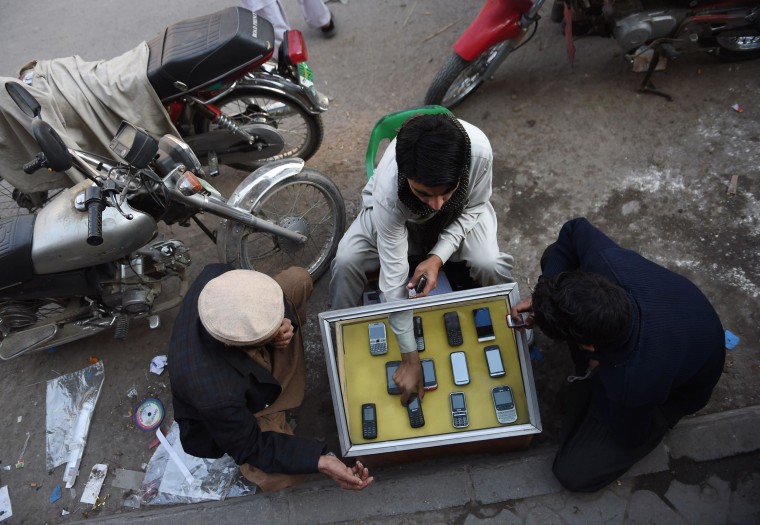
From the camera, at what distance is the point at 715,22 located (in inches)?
116

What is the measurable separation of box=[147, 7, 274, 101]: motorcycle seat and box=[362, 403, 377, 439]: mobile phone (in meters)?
1.69

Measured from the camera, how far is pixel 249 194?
2.40m

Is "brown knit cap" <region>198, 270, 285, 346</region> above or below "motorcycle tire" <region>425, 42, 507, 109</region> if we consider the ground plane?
above

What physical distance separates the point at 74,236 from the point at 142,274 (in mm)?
395

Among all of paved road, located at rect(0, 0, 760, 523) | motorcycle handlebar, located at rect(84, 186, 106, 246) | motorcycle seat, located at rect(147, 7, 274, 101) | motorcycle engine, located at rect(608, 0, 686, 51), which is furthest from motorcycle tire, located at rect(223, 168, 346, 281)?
motorcycle engine, located at rect(608, 0, 686, 51)

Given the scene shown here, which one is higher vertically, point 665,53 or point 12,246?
point 12,246

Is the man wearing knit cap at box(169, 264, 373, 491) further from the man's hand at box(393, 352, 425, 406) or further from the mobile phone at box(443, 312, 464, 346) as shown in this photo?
the mobile phone at box(443, 312, 464, 346)

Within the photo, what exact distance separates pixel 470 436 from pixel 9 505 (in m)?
2.22

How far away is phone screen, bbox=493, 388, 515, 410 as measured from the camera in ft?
6.12

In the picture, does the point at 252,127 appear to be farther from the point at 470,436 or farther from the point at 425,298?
the point at 470,436

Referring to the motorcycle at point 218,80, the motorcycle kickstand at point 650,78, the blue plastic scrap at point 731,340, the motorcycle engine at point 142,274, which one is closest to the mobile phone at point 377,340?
the motorcycle engine at point 142,274

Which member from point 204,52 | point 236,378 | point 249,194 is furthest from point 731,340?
point 204,52

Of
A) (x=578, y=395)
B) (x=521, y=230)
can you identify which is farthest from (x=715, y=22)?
(x=578, y=395)

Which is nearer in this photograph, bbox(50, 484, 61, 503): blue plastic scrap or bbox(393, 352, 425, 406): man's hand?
bbox(393, 352, 425, 406): man's hand
